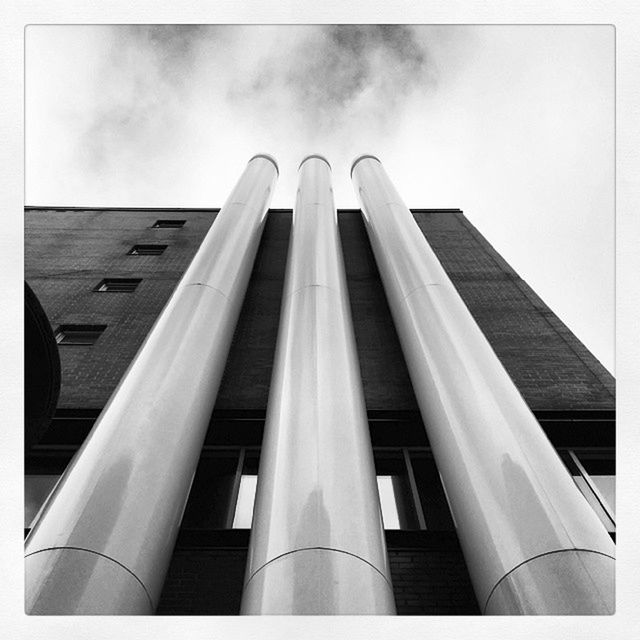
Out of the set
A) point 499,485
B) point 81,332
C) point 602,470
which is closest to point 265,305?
point 81,332

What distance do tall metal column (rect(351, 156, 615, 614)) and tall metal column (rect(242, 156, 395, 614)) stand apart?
0.84m

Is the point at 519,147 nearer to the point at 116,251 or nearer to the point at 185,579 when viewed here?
the point at 185,579

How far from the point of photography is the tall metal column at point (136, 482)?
15.7ft

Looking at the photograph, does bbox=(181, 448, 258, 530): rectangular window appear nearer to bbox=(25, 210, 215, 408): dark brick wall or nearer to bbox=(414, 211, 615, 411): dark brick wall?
bbox=(25, 210, 215, 408): dark brick wall

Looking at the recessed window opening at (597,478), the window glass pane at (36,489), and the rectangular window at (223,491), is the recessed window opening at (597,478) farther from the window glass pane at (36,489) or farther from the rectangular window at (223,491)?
the window glass pane at (36,489)

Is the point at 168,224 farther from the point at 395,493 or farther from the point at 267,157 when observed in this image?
the point at 395,493

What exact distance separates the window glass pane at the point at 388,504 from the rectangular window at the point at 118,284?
7.99 meters

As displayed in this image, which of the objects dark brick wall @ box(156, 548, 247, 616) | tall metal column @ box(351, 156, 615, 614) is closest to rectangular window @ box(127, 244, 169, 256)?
tall metal column @ box(351, 156, 615, 614)

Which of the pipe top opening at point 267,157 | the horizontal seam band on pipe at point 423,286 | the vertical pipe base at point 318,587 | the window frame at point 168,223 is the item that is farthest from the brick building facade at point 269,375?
the vertical pipe base at point 318,587

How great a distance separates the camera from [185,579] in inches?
274

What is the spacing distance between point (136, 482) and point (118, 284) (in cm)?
957

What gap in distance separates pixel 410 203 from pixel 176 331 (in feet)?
34.6
